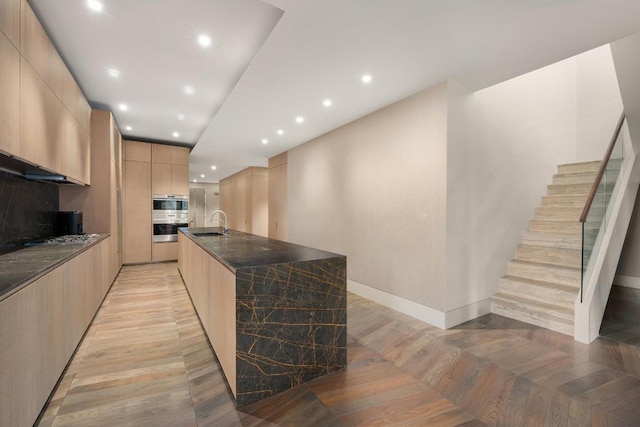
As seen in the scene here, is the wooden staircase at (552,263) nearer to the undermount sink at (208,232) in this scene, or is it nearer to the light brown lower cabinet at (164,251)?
the undermount sink at (208,232)

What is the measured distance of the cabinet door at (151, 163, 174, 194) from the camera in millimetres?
6527

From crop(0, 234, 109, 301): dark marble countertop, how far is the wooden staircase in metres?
4.32

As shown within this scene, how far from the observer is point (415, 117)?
3.45 meters

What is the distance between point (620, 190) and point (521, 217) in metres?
1.28

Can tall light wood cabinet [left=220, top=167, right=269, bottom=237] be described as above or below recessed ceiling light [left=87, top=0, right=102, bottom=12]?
below

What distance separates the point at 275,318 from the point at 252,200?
7.74 m

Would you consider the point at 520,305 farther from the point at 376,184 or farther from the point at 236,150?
the point at 236,150

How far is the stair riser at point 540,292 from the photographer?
312 centimetres

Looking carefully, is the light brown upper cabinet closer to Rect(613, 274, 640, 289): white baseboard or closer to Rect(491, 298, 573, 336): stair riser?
Rect(491, 298, 573, 336): stair riser

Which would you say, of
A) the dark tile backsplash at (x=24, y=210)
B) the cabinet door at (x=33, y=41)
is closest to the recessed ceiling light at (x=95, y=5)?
the cabinet door at (x=33, y=41)

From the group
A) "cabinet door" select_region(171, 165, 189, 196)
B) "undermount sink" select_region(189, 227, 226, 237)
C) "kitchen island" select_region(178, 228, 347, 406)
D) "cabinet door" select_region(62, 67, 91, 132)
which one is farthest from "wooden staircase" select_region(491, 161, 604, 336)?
"cabinet door" select_region(171, 165, 189, 196)

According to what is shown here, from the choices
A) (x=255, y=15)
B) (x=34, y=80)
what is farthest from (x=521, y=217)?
(x=34, y=80)

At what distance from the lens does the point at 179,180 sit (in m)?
6.78

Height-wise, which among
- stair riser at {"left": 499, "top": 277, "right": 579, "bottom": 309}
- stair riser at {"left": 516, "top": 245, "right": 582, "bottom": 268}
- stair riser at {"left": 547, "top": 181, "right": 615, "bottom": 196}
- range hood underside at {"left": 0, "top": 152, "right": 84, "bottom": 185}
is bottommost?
stair riser at {"left": 499, "top": 277, "right": 579, "bottom": 309}
